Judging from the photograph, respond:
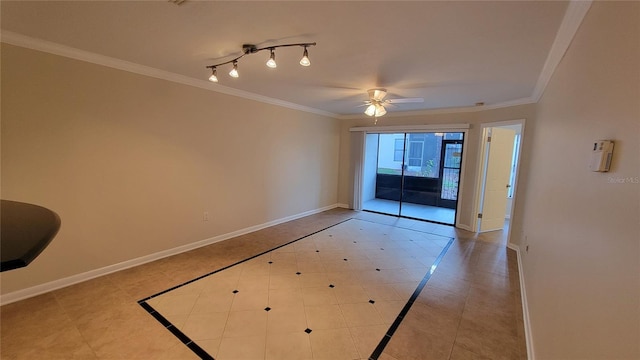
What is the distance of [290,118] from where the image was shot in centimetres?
498

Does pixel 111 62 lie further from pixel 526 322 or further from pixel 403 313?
pixel 526 322

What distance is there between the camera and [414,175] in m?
7.36

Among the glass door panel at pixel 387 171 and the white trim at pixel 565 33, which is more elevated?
the white trim at pixel 565 33

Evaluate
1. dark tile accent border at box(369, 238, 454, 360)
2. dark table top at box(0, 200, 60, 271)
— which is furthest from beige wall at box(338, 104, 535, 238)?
dark table top at box(0, 200, 60, 271)

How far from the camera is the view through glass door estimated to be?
6371 mm

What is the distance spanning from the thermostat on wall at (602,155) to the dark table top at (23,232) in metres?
1.81

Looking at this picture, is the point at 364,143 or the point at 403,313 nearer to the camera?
the point at 403,313

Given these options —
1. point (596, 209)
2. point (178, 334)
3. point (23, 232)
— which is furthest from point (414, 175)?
point (23, 232)

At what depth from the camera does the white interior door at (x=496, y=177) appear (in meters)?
4.68

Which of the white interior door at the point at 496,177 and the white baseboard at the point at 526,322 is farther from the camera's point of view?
the white interior door at the point at 496,177

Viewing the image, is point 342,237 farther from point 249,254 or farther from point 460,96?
point 460,96

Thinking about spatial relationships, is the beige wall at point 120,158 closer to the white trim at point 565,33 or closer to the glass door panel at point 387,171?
the white trim at point 565,33

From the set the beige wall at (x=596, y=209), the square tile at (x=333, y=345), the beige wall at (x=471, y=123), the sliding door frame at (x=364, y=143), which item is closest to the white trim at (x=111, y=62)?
the sliding door frame at (x=364, y=143)

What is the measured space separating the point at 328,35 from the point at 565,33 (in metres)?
1.70
